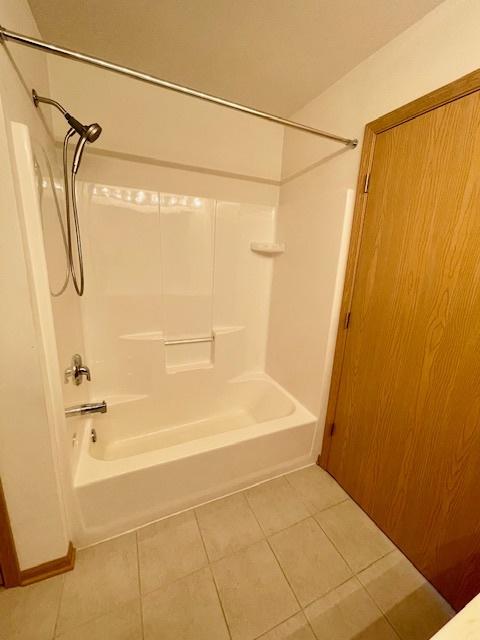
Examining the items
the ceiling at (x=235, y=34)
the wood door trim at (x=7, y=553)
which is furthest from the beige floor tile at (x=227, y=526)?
the ceiling at (x=235, y=34)

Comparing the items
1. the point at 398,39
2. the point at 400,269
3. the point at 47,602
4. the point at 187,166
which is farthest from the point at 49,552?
the point at 398,39

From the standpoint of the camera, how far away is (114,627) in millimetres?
957

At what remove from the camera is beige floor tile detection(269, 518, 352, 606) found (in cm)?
111

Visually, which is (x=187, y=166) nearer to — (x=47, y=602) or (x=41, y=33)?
(x=41, y=33)

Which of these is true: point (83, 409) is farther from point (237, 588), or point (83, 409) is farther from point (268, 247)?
point (268, 247)

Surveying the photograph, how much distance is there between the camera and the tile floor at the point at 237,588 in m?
0.97

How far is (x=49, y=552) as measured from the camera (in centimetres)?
108

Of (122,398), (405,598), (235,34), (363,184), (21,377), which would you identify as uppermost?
(235,34)

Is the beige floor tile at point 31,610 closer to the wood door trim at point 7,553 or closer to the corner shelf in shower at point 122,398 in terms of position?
the wood door trim at point 7,553

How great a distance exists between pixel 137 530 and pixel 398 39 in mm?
2549

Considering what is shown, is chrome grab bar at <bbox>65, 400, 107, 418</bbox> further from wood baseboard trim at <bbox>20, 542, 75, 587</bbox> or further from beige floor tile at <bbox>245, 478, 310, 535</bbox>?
beige floor tile at <bbox>245, 478, 310, 535</bbox>

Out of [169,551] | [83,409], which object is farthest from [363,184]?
[169,551]

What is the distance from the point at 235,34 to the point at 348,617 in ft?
8.11

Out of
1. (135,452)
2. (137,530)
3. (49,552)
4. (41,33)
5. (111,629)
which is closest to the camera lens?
(111,629)
